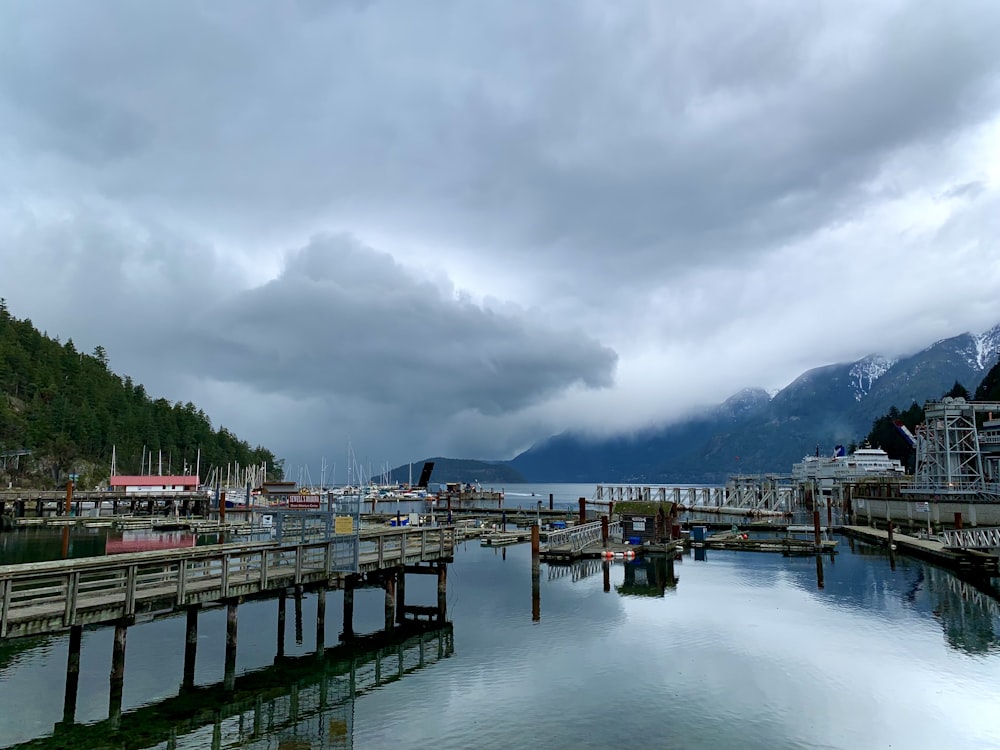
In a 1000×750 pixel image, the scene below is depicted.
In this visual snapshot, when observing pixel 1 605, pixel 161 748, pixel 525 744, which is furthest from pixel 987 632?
pixel 1 605

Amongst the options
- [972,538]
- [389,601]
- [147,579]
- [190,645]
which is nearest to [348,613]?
[389,601]

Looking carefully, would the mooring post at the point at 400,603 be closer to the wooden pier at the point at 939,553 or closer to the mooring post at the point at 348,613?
the mooring post at the point at 348,613

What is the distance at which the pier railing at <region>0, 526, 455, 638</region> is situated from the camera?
66.8 feet

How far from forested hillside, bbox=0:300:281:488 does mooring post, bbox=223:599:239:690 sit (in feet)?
447

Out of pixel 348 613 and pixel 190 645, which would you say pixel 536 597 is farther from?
pixel 190 645

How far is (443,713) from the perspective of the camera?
2383 centimetres

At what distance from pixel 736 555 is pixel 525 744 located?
190ft

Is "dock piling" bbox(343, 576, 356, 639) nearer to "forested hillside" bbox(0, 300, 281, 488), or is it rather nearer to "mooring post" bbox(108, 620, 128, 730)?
"mooring post" bbox(108, 620, 128, 730)

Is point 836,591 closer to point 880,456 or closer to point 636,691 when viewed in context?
point 636,691

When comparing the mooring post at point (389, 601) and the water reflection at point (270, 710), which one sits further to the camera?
the mooring post at point (389, 601)

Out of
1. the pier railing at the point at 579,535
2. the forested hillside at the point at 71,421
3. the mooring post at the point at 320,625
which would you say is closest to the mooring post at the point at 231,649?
the mooring post at the point at 320,625

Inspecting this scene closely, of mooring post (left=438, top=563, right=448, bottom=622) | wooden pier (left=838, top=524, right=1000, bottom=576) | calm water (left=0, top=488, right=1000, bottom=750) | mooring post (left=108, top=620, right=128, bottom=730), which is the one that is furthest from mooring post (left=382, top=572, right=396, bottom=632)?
wooden pier (left=838, top=524, right=1000, bottom=576)

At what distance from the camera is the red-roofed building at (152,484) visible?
4980 inches

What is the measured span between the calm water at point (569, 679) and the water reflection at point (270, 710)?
0.09 m
